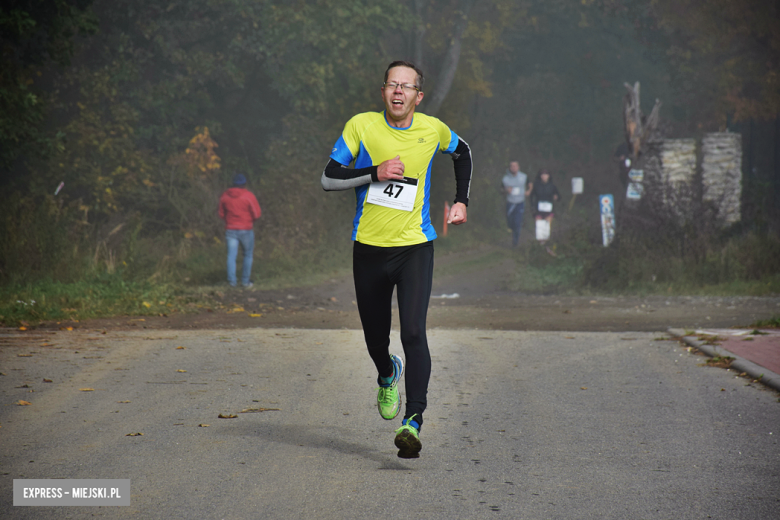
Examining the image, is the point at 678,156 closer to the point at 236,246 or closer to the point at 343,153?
the point at 236,246

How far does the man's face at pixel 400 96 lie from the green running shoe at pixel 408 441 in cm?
180

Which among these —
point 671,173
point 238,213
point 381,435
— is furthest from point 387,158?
point 671,173

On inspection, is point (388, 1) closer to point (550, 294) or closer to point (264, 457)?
point (550, 294)

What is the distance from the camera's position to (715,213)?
638 inches

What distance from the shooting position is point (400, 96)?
5184 millimetres

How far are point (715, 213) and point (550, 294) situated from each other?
3.46 meters

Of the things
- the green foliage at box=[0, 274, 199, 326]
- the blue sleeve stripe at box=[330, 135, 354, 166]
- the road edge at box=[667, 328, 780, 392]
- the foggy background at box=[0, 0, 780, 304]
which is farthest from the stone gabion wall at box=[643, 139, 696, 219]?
the blue sleeve stripe at box=[330, 135, 354, 166]

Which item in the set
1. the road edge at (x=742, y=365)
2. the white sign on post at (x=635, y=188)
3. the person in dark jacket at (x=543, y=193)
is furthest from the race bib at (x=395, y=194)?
the person in dark jacket at (x=543, y=193)

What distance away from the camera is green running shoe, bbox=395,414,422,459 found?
15.9ft

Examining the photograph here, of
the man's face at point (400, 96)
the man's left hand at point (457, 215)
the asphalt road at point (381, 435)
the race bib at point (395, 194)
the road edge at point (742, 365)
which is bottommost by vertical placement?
the asphalt road at point (381, 435)

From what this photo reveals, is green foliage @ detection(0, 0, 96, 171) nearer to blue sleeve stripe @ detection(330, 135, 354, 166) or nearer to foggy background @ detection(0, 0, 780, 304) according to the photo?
foggy background @ detection(0, 0, 780, 304)

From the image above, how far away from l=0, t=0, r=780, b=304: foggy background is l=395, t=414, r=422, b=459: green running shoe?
32.1ft

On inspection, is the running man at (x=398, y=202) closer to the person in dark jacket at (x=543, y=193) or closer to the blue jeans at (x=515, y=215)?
the person in dark jacket at (x=543, y=193)

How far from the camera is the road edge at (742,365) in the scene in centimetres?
713
